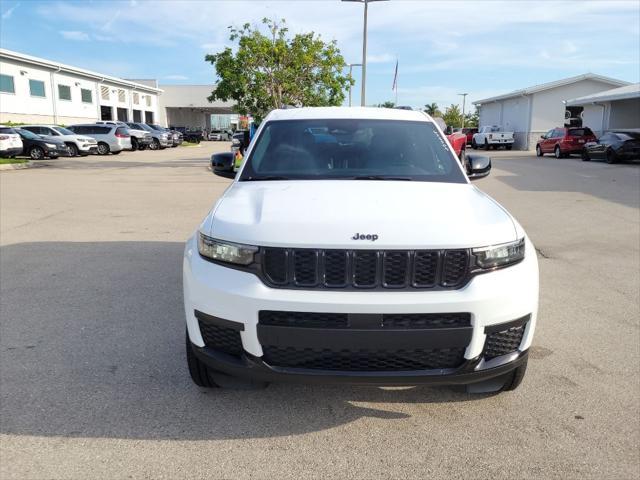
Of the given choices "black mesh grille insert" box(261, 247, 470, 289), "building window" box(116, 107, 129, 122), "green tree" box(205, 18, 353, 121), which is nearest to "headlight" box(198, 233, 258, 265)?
"black mesh grille insert" box(261, 247, 470, 289)

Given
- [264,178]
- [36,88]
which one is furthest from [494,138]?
[264,178]

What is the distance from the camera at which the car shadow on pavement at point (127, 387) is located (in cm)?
320

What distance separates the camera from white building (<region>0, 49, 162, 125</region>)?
3947 cm

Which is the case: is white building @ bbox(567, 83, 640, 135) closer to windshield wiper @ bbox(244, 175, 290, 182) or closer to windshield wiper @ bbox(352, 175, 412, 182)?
windshield wiper @ bbox(352, 175, 412, 182)

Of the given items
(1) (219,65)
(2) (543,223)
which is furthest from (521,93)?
(2) (543,223)

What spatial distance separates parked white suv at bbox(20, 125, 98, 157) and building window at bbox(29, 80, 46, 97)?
14.0 meters

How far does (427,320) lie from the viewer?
9.17 ft

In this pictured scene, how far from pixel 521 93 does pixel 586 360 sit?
4152cm

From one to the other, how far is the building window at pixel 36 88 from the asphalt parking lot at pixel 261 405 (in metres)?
41.7

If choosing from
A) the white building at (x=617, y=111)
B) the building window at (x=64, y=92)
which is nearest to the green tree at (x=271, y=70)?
the white building at (x=617, y=111)

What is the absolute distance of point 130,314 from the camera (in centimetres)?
500

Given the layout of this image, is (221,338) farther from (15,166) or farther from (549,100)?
(549,100)

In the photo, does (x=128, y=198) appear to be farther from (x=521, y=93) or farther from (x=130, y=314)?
(x=521, y=93)

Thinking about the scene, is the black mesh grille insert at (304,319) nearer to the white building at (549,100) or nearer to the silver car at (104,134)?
the silver car at (104,134)
